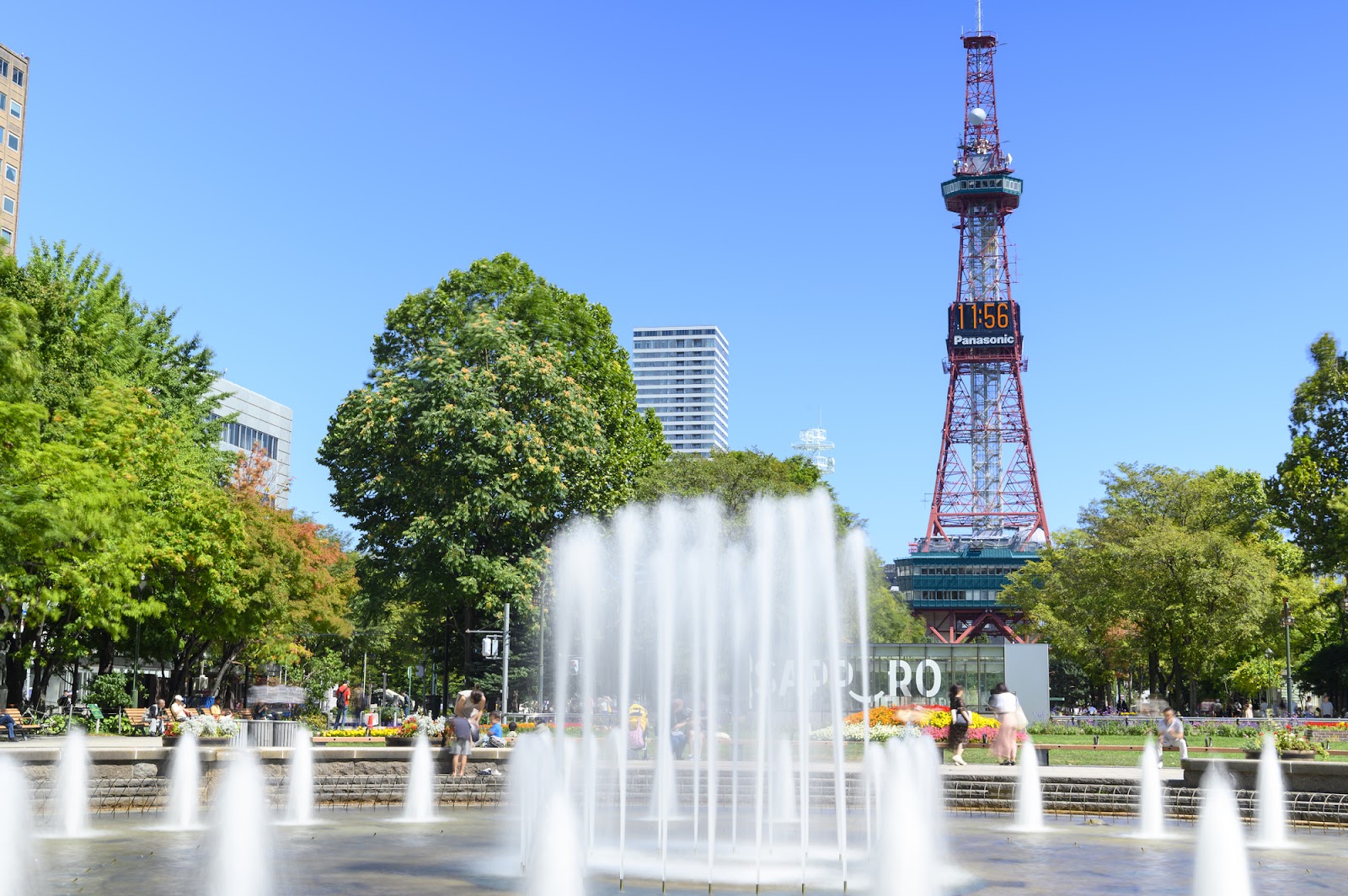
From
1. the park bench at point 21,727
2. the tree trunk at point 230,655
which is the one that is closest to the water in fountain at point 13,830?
the park bench at point 21,727

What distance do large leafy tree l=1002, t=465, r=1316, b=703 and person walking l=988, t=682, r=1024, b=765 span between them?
28.3 m

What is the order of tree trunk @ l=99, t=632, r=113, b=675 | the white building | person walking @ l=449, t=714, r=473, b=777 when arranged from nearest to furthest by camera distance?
person walking @ l=449, t=714, r=473, b=777 → tree trunk @ l=99, t=632, r=113, b=675 → the white building

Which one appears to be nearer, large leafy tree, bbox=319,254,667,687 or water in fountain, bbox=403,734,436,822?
water in fountain, bbox=403,734,436,822

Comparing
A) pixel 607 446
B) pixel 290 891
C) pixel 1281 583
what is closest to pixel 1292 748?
pixel 290 891

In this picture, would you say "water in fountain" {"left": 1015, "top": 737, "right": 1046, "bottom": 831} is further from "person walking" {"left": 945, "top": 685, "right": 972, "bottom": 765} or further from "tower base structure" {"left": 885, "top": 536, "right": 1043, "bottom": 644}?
"tower base structure" {"left": 885, "top": 536, "right": 1043, "bottom": 644}

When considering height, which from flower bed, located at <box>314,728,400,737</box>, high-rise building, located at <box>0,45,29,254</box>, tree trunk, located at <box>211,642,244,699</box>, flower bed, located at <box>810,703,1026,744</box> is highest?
high-rise building, located at <box>0,45,29,254</box>

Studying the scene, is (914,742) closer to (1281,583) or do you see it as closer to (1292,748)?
(1292,748)

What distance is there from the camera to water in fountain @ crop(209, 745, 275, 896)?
11531 mm

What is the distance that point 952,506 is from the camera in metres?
136

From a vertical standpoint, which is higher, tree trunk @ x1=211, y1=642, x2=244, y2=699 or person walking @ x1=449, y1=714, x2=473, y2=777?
tree trunk @ x1=211, y1=642, x2=244, y2=699

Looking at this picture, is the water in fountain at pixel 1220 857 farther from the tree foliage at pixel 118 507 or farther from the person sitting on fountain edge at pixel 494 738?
the tree foliage at pixel 118 507

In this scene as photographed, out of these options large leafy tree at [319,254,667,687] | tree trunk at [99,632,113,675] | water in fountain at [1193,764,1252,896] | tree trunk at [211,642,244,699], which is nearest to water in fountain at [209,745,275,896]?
water in fountain at [1193,764,1252,896]

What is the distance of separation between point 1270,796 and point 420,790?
40.2 feet

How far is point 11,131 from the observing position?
97500 mm
